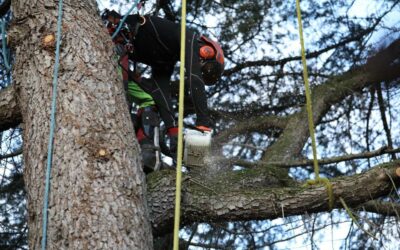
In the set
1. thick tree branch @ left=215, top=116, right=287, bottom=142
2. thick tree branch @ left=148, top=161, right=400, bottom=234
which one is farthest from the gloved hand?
thick tree branch @ left=215, top=116, right=287, bottom=142

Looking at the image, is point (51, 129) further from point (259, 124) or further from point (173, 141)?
point (259, 124)

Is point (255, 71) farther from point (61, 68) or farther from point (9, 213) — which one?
point (61, 68)

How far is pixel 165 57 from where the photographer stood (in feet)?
10.4

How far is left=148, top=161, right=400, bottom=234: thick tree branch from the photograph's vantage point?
237 cm

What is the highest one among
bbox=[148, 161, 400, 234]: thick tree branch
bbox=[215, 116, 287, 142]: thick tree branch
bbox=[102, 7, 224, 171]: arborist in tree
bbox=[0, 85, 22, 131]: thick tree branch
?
bbox=[215, 116, 287, 142]: thick tree branch

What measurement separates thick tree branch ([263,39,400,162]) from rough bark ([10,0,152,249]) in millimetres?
1419

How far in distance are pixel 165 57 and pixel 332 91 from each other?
1316 mm

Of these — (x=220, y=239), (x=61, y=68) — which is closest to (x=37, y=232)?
(x=61, y=68)

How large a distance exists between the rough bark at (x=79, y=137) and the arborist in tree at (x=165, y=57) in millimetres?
525

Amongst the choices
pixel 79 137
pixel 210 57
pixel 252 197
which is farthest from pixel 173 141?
pixel 79 137

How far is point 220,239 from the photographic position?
3.67m

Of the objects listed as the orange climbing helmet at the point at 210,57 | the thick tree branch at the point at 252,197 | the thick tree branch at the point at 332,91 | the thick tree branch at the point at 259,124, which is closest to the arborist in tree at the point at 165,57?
the orange climbing helmet at the point at 210,57

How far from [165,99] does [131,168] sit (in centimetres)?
109

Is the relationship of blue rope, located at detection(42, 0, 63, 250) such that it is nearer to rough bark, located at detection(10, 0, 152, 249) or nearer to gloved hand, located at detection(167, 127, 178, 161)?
rough bark, located at detection(10, 0, 152, 249)
